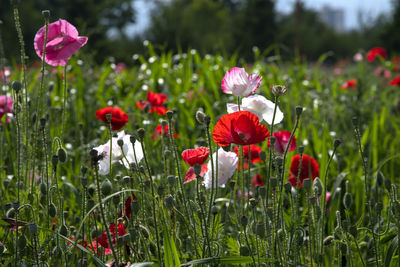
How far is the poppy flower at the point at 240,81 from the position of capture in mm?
1156

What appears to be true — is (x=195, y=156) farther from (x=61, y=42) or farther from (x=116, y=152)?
(x=61, y=42)

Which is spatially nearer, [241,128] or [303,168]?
[241,128]

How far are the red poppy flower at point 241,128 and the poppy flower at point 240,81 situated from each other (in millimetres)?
121

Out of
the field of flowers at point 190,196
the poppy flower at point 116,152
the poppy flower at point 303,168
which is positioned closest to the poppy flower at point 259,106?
the field of flowers at point 190,196

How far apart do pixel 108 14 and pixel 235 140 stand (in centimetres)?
4005

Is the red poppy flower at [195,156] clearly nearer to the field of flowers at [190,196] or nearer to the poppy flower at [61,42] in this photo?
the field of flowers at [190,196]

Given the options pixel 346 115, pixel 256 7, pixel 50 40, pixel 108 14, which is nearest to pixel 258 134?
pixel 50 40

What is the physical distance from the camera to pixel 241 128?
41.3 inches

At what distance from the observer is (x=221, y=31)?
3525cm

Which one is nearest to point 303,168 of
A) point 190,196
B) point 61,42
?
point 190,196

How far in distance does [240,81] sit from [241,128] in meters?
0.16

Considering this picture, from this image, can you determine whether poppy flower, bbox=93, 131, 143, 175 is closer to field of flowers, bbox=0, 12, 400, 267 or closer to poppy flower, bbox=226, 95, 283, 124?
field of flowers, bbox=0, 12, 400, 267

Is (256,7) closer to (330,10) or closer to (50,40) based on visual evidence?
(50,40)

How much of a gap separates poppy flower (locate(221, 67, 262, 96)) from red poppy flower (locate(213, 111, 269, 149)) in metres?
0.12
